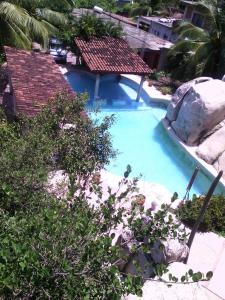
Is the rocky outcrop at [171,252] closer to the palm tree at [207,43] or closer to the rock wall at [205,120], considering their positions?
the rock wall at [205,120]

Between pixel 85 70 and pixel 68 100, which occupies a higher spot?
pixel 68 100

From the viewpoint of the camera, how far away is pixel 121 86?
27.9m

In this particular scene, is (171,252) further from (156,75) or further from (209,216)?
(156,75)

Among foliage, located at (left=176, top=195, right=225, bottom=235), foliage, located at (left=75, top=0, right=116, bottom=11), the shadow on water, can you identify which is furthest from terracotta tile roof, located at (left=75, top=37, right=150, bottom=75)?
foliage, located at (left=75, top=0, right=116, bottom=11)

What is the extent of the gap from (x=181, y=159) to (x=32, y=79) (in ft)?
29.3

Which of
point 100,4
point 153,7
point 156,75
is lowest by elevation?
point 100,4

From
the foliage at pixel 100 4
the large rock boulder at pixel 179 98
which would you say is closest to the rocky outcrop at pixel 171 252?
the large rock boulder at pixel 179 98

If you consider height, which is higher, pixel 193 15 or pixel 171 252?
pixel 171 252

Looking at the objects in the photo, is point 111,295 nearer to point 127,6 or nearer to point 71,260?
point 71,260

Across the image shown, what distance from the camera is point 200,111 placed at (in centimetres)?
1906

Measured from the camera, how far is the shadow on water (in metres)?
17.2

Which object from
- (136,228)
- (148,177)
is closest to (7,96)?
(148,177)

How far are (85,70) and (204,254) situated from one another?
19.6 m

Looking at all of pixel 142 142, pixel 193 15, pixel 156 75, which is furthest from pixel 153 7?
pixel 142 142
